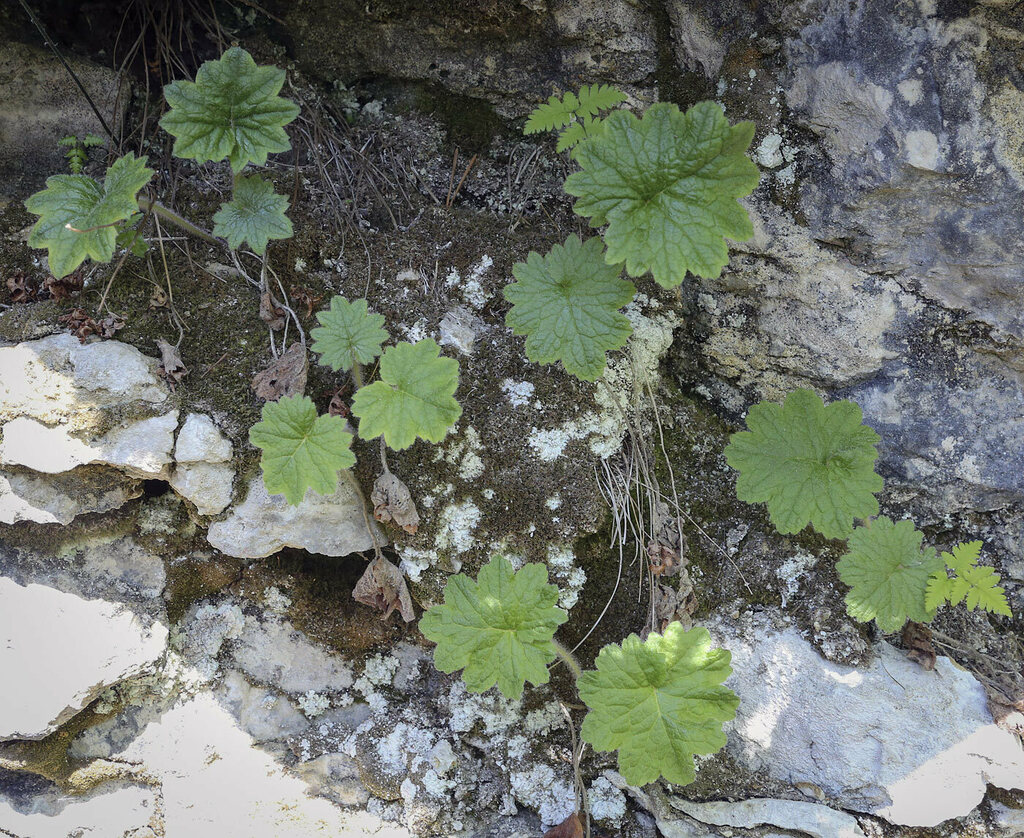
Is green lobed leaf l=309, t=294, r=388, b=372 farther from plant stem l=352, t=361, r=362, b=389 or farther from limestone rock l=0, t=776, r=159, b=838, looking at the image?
limestone rock l=0, t=776, r=159, b=838

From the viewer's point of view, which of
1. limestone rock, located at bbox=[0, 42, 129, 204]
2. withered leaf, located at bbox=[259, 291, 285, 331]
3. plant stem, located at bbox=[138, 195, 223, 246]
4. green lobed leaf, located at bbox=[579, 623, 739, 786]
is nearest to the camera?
green lobed leaf, located at bbox=[579, 623, 739, 786]

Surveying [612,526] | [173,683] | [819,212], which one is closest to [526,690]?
[612,526]

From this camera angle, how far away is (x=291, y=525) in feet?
8.64

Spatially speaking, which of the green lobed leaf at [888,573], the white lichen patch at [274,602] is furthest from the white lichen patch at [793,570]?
the white lichen patch at [274,602]

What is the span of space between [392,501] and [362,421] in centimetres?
36

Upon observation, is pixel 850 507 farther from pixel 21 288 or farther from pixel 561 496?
pixel 21 288

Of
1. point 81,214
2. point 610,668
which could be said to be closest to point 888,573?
point 610,668

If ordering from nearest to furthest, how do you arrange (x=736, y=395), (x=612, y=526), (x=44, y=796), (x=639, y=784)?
(x=639, y=784), (x=44, y=796), (x=612, y=526), (x=736, y=395)

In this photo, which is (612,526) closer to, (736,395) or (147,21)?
(736,395)

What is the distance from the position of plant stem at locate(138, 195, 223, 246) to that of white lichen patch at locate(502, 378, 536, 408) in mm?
1313

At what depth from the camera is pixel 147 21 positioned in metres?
2.96

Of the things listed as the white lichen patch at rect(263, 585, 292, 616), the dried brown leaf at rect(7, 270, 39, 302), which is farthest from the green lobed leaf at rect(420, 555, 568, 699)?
the dried brown leaf at rect(7, 270, 39, 302)

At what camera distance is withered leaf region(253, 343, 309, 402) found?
2631mm

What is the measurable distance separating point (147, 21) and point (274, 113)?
981mm
